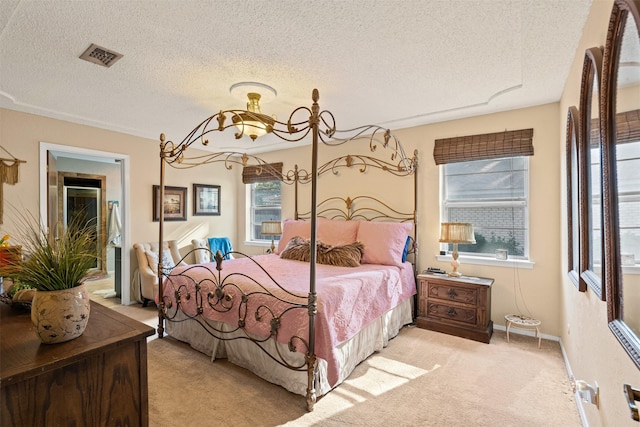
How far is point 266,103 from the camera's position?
326 cm

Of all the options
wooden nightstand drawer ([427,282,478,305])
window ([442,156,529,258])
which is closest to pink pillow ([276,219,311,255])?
wooden nightstand drawer ([427,282,478,305])

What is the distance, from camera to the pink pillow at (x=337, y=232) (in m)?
3.86


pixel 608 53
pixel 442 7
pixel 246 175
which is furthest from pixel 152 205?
pixel 608 53

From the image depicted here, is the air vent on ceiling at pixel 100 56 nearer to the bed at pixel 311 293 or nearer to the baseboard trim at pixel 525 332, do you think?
the bed at pixel 311 293

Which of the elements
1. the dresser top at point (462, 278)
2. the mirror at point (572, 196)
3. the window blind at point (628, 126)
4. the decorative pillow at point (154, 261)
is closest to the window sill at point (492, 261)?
the dresser top at point (462, 278)

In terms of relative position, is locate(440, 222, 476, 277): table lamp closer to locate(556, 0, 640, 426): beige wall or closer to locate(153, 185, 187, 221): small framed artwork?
locate(556, 0, 640, 426): beige wall

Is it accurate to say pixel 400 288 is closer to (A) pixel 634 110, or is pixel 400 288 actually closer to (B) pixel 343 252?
(B) pixel 343 252

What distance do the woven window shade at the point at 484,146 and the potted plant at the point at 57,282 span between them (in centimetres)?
365

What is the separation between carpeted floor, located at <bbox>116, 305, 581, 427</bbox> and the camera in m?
1.96

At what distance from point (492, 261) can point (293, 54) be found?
3072 mm

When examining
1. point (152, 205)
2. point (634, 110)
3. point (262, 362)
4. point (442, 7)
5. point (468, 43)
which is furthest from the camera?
point (152, 205)

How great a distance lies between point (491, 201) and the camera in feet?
→ 11.7

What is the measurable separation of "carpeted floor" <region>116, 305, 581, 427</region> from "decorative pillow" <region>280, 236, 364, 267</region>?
1.01 metres

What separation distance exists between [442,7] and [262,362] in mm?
2769
